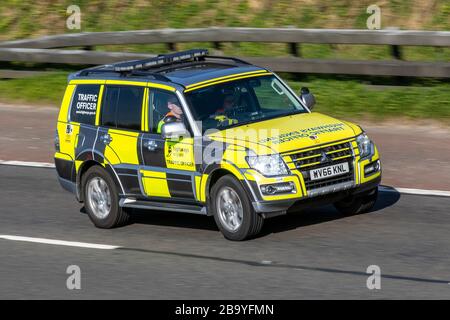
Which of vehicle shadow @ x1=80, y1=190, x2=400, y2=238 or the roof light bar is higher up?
the roof light bar

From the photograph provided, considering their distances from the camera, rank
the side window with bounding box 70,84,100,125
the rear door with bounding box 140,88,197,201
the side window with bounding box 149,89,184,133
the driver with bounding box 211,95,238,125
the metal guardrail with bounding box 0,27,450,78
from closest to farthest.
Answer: the rear door with bounding box 140,88,197,201
the driver with bounding box 211,95,238,125
the side window with bounding box 149,89,184,133
the side window with bounding box 70,84,100,125
the metal guardrail with bounding box 0,27,450,78

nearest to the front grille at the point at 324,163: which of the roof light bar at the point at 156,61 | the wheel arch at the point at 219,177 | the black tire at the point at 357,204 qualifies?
the wheel arch at the point at 219,177

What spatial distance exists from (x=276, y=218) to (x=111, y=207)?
6.21ft

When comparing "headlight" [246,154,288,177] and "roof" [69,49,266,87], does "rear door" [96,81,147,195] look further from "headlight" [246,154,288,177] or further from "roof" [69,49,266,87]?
"headlight" [246,154,288,177]

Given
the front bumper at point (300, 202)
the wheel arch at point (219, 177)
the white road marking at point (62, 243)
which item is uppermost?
the wheel arch at point (219, 177)

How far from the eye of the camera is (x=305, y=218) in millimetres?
11469

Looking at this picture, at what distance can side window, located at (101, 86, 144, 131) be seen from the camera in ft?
37.4

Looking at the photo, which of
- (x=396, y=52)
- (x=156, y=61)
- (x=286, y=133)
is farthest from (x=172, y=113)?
(x=396, y=52)

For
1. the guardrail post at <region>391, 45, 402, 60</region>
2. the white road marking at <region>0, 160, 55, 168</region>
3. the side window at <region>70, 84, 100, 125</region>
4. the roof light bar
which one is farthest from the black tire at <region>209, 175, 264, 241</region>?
the guardrail post at <region>391, 45, 402, 60</region>

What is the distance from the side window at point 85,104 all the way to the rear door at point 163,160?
0.96 meters

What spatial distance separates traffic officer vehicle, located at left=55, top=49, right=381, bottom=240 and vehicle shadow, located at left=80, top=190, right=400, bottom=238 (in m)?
0.29

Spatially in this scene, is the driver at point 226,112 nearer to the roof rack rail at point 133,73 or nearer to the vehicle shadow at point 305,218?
the roof rack rail at point 133,73

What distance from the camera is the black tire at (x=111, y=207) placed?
459 inches
